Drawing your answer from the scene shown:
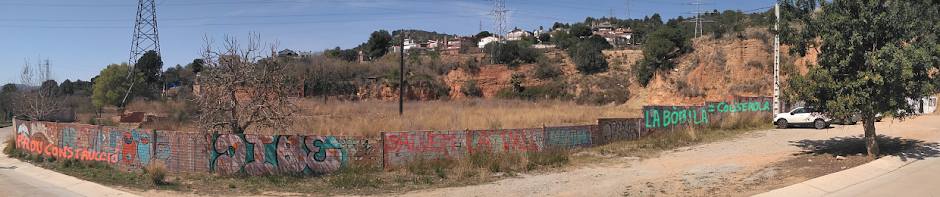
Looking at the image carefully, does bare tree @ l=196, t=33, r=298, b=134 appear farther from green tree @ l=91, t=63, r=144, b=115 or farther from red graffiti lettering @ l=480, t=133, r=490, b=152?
green tree @ l=91, t=63, r=144, b=115

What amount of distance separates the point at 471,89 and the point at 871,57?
163ft

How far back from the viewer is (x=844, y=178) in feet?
38.7

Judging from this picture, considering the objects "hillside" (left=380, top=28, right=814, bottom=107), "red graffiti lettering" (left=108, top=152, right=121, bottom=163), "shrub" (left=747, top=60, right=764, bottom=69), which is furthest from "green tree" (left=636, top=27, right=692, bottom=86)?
"red graffiti lettering" (left=108, top=152, right=121, bottom=163)

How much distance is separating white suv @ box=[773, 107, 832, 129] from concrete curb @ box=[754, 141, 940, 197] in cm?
990

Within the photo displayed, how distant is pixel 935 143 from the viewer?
16.3 meters

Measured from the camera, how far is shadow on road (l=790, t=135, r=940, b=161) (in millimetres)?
14531

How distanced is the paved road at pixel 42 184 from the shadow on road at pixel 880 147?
65.8ft

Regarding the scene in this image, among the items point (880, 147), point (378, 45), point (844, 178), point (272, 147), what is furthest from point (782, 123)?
point (378, 45)

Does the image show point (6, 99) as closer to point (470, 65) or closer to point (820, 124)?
point (470, 65)

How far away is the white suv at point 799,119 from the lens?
76.7 ft

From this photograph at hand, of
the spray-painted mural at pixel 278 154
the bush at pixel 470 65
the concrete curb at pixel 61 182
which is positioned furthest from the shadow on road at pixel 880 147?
the bush at pixel 470 65

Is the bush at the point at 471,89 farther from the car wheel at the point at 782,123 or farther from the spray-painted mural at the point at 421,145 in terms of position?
the spray-painted mural at the point at 421,145

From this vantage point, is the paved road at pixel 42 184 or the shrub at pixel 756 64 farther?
the shrub at pixel 756 64

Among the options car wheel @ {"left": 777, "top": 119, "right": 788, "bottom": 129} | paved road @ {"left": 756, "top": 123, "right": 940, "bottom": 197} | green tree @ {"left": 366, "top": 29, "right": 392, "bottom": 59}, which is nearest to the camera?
paved road @ {"left": 756, "top": 123, "right": 940, "bottom": 197}
